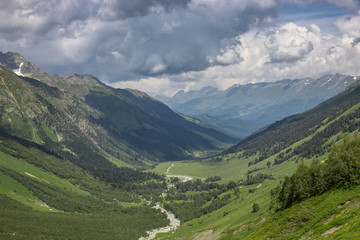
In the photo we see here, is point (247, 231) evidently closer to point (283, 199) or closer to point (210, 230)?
point (283, 199)

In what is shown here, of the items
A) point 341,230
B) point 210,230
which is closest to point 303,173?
point 341,230

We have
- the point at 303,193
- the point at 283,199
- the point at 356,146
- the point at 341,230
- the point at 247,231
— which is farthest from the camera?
the point at 247,231

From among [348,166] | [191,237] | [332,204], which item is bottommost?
[191,237]

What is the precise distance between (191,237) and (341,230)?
440 ft

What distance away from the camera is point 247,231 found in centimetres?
11475

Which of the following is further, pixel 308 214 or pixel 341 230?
pixel 308 214

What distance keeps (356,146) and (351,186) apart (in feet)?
46.6

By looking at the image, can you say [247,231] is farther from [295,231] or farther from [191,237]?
[191,237]

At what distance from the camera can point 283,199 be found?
99562 mm

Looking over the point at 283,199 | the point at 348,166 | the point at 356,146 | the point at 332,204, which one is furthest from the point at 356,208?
the point at 283,199

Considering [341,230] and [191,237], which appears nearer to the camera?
[341,230]

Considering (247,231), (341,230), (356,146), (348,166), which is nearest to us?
(341,230)

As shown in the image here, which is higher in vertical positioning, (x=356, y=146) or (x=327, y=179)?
(x=356, y=146)

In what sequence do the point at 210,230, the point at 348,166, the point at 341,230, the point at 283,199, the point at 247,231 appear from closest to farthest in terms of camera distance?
1. the point at 341,230
2. the point at 348,166
3. the point at 283,199
4. the point at 247,231
5. the point at 210,230
